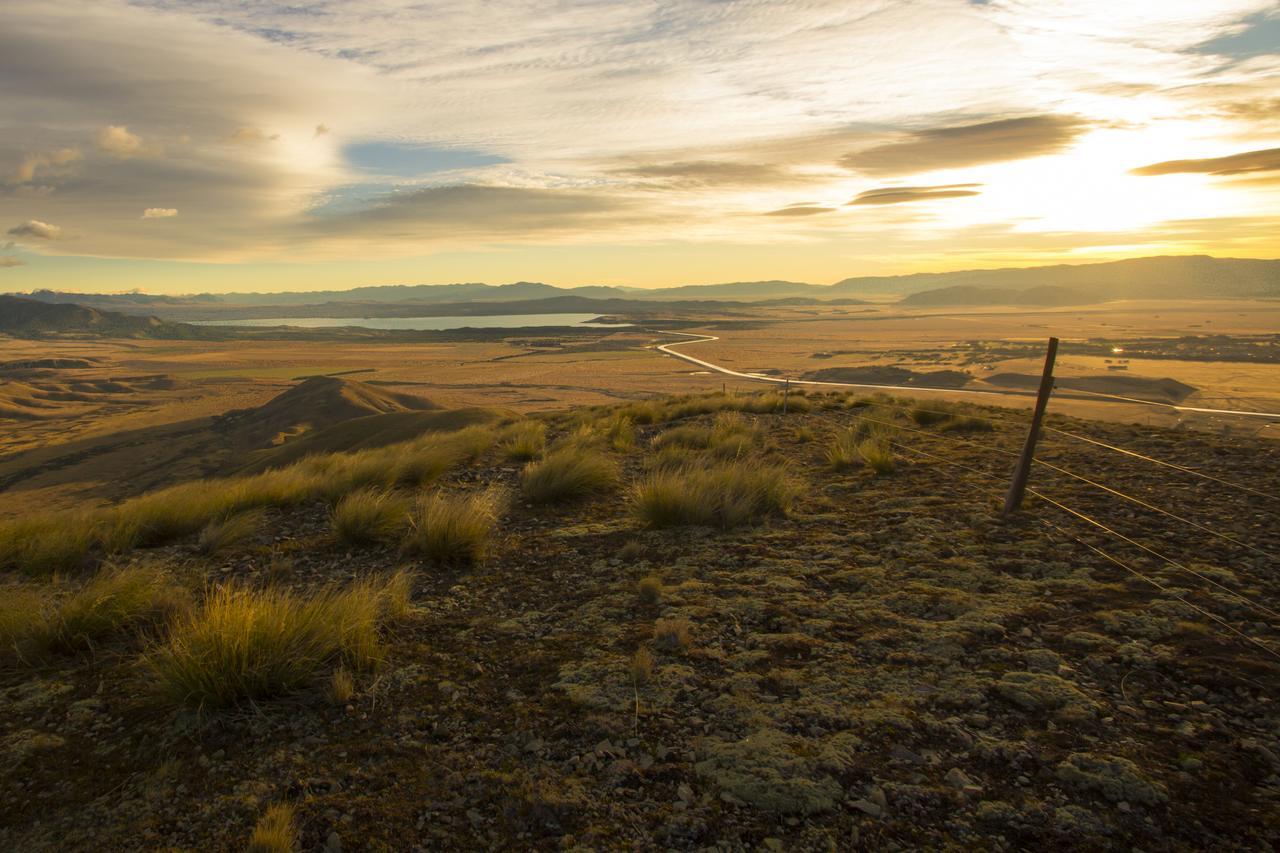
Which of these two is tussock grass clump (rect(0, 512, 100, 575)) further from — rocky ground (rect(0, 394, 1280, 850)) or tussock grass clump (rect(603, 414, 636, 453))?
tussock grass clump (rect(603, 414, 636, 453))

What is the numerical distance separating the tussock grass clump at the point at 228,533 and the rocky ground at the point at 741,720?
657 mm

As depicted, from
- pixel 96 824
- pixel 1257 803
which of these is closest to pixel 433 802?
pixel 96 824

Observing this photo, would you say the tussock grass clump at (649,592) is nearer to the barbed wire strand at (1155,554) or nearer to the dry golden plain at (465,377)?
the barbed wire strand at (1155,554)

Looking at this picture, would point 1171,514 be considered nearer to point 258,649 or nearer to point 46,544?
point 258,649

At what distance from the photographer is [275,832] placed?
8.31 ft

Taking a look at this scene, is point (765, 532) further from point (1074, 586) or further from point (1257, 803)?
point (1257, 803)

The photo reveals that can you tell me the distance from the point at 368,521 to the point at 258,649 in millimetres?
2798

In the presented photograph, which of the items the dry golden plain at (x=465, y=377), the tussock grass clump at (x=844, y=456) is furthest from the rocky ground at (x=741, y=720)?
the dry golden plain at (x=465, y=377)

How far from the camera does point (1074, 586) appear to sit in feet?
15.6

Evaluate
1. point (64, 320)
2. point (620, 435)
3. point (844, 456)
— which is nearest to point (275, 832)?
point (844, 456)

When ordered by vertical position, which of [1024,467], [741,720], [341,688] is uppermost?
[1024,467]

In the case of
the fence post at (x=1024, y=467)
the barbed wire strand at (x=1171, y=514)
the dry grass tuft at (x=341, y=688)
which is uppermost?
the fence post at (x=1024, y=467)

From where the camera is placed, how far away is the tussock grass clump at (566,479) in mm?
7664

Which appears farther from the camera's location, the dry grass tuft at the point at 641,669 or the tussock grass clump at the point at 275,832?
the dry grass tuft at the point at 641,669
